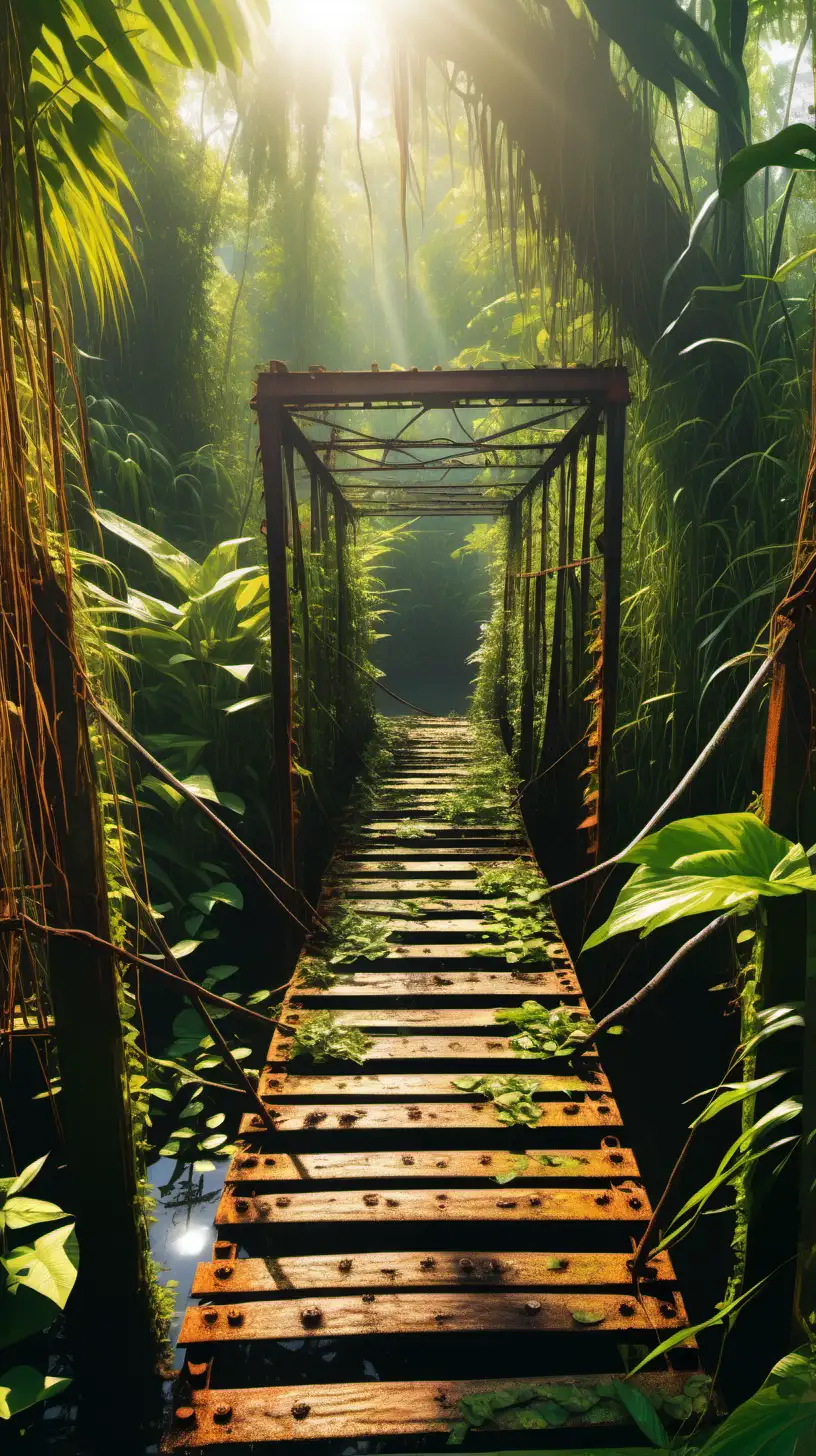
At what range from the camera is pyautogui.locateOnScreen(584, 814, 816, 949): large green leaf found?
3.37 feet

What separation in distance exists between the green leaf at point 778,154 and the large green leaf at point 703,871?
0.81 meters

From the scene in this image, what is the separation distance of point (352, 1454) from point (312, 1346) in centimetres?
26

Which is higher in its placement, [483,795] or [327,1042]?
[327,1042]

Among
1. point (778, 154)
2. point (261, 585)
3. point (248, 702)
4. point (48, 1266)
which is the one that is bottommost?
point (48, 1266)

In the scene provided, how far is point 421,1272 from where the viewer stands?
6.73ft

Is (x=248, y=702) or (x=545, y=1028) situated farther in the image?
(x=248, y=702)

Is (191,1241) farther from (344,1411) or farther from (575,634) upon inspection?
(575,634)

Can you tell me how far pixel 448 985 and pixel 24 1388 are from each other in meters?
2.02

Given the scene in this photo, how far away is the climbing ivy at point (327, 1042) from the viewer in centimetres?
293

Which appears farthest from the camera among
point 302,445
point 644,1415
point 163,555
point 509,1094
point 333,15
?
point 163,555

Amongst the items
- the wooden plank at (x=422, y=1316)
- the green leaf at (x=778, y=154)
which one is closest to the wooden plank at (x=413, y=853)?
the wooden plank at (x=422, y=1316)

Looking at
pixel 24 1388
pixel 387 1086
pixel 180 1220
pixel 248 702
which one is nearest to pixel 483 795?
pixel 248 702

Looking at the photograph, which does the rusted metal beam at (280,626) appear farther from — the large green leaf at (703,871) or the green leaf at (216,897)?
the large green leaf at (703,871)

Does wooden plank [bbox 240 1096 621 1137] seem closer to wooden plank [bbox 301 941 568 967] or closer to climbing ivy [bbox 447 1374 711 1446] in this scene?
climbing ivy [bbox 447 1374 711 1446]
